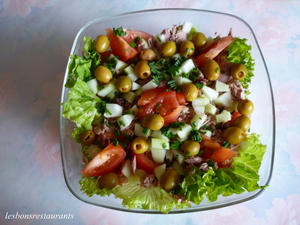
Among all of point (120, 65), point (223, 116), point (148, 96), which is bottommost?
point (223, 116)

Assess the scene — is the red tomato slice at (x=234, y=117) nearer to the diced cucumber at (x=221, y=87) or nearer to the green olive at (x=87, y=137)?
the diced cucumber at (x=221, y=87)

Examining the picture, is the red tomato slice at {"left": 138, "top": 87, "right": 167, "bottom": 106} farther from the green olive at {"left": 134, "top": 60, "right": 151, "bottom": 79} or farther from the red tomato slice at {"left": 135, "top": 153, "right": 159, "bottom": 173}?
the red tomato slice at {"left": 135, "top": 153, "right": 159, "bottom": 173}

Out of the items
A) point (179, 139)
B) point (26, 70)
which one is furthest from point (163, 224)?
point (26, 70)

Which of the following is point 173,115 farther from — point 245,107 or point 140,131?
point 245,107

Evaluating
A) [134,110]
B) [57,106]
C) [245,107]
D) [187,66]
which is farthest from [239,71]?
[57,106]

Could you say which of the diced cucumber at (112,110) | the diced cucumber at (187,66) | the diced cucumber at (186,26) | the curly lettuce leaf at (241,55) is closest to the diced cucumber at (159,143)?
the diced cucumber at (112,110)

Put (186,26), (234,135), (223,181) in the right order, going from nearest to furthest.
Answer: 1. (223,181)
2. (234,135)
3. (186,26)

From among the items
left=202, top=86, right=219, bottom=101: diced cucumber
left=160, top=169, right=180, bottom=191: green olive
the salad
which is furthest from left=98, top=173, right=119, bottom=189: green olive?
left=202, top=86, right=219, bottom=101: diced cucumber
